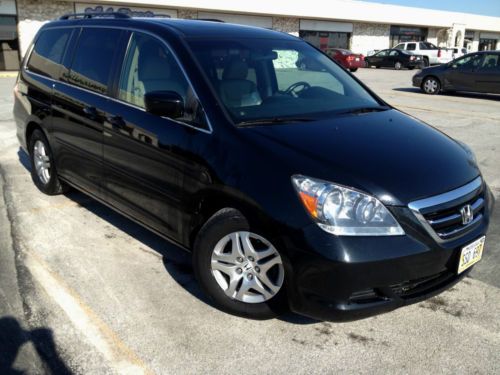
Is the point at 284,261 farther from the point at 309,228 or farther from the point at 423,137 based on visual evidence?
the point at 423,137

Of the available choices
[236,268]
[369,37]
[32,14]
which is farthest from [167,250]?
[369,37]

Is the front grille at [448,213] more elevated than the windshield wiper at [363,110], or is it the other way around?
the windshield wiper at [363,110]

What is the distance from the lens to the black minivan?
2.71m

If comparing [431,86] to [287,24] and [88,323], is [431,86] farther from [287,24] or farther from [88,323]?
[287,24]

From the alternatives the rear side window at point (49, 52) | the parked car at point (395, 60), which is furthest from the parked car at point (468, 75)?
the parked car at point (395, 60)

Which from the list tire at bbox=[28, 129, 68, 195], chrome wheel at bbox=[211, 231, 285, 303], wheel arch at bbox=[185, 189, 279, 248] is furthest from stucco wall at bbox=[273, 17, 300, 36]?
chrome wheel at bbox=[211, 231, 285, 303]

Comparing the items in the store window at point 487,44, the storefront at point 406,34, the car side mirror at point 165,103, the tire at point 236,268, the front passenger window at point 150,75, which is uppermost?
the storefront at point 406,34

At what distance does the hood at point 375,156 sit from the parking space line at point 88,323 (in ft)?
4.51

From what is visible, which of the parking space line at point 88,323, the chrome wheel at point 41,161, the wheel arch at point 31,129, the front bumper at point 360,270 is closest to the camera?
the front bumper at point 360,270

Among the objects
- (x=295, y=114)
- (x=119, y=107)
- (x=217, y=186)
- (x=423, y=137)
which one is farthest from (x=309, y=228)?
(x=119, y=107)

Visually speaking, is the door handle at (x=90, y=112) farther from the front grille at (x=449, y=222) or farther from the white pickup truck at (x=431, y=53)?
the white pickup truck at (x=431, y=53)

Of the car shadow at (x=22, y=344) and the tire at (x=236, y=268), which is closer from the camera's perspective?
the car shadow at (x=22, y=344)

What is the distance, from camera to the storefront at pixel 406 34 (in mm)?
45312

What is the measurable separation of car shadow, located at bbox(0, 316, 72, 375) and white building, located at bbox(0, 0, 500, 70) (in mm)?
16970
